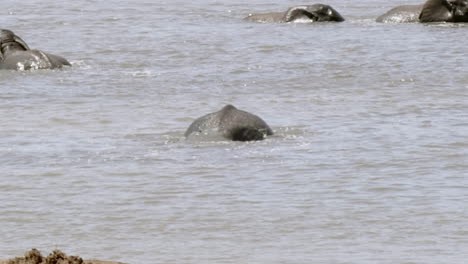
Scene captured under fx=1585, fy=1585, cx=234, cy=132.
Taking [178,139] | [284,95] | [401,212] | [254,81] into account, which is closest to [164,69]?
[254,81]

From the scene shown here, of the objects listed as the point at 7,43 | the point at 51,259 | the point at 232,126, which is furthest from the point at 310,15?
the point at 51,259

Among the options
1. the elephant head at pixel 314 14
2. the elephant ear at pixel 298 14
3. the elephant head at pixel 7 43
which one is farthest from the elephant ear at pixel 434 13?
the elephant head at pixel 7 43

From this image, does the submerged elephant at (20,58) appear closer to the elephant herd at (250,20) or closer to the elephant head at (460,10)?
the elephant herd at (250,20)

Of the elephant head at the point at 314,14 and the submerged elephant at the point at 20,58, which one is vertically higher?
the submerged elephant at the point at 20,58

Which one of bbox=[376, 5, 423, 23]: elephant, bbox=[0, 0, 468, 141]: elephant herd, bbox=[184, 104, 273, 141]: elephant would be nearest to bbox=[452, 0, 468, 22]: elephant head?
bbox=[0, 0, 468, 141]: elephant herd

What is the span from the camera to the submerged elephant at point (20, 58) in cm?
1975

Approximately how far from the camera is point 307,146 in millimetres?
13078

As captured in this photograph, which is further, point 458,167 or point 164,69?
point 164,69

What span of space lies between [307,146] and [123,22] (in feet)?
49.7

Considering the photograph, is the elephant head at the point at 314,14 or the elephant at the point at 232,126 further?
the elephant head at the point at 314,14

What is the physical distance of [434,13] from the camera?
26.8 m

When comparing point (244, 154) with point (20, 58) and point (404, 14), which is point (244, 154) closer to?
point (20, 58)

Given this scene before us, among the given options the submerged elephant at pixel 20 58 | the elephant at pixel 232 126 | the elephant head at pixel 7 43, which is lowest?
the submerged elephant at pixel 20 58

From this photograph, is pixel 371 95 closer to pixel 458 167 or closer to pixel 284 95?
pixel 284 95
